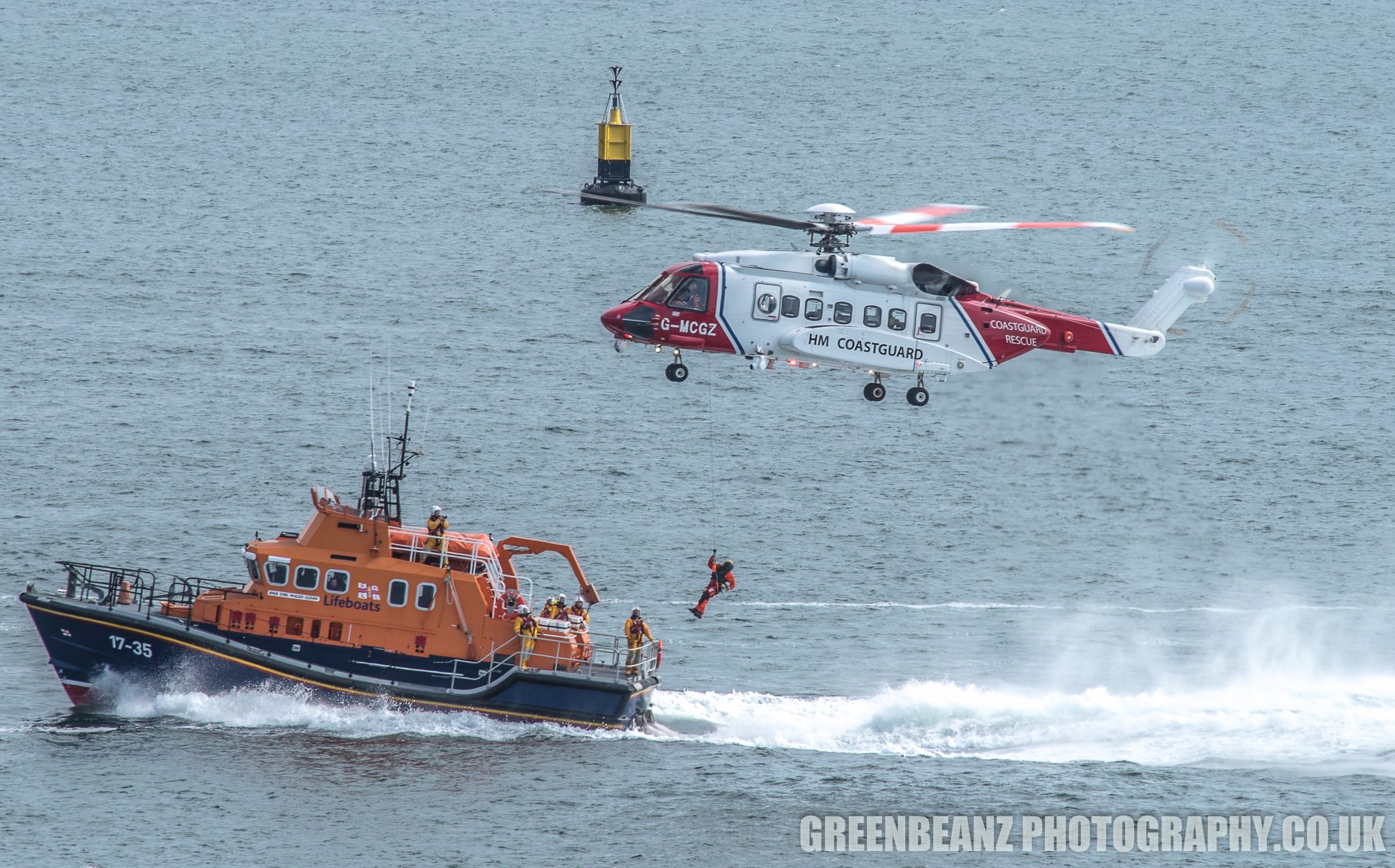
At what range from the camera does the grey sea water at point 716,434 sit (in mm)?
43000

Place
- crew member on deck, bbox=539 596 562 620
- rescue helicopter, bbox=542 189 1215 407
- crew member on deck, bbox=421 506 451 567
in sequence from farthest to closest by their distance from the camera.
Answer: crew member on deck, bbox=539 596 562 620 < crew member on deck, bbox=421 506 451 567 < rescue helicopter, bbox=542 189 1215 407

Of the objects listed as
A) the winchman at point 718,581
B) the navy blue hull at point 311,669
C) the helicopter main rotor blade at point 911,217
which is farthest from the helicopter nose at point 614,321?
the navy blue hull at point 311,669

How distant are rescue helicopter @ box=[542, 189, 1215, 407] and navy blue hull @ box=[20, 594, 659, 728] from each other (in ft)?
33.0

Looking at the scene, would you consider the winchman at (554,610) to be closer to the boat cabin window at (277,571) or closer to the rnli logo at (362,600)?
the rnli logo at (362,600)

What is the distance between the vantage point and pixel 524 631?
143 feet

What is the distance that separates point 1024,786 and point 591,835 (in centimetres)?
1104

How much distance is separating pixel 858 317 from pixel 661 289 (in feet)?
14.5

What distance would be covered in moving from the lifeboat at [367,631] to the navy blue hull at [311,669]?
0.03 meters

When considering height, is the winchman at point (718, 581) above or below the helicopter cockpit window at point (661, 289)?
below

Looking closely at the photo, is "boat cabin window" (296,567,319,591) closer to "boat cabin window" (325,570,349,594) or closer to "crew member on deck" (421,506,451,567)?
"boat cabin window" (325,570,349,594)

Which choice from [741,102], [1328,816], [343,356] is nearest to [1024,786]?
[1328,816]

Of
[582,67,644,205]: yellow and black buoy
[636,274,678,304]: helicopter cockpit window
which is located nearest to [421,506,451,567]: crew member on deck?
[636,274,678,304]: helicopter cockpit window

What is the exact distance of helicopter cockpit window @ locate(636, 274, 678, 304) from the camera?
38750 millimetres

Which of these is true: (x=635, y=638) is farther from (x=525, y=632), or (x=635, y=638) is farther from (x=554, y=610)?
(x=525, y=632)
